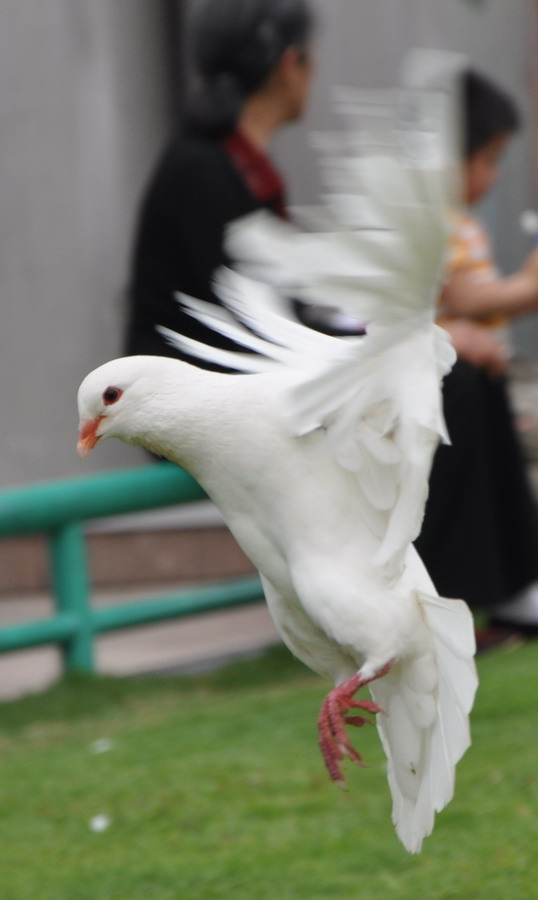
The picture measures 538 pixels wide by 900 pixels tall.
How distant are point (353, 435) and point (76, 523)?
9.17 ft

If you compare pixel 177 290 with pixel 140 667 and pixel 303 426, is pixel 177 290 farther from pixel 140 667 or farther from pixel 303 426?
pixel 303 426

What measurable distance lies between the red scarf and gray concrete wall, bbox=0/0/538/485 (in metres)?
2.12

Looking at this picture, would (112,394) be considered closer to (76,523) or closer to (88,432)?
(88,432)

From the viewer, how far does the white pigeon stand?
2.15 meters

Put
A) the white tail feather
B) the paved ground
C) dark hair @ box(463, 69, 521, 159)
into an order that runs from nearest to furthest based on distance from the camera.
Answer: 1. the white tail feather
2. dark hair @ box(463, 69, 521, 159)
3. the paved ground

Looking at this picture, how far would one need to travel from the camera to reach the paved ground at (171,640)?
5.40m

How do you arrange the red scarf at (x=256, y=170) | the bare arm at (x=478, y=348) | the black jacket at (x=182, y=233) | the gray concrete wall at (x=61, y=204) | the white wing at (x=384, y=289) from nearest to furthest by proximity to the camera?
the white wing at (x=384, y=289)
the black jacket at (x=182, y=233)
the red scarf at (x=256, y=170)
the bare arm at (x=478, y=348)
the gray concrete wall at (x=61, y=204)

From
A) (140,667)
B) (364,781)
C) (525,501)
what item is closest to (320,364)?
(364,781)

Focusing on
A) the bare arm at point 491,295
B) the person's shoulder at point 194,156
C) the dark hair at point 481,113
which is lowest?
the bare arm at point 491,295

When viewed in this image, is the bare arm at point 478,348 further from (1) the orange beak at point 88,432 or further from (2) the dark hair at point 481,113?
(1) the orange beak at point 88,432

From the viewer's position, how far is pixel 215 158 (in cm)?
439

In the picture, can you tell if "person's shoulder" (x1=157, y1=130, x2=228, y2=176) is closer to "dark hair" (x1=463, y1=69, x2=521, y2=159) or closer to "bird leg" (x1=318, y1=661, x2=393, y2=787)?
"dark hair" (x1=463, y1=69, x2=521, y2=159)

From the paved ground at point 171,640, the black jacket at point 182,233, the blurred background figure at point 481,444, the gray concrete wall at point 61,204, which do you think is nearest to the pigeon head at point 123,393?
the black jacket at point 182,233

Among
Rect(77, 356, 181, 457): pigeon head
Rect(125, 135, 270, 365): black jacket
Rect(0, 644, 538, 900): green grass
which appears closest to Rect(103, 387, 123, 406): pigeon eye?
Rect(77, 356, 181, 457): pigeon head
